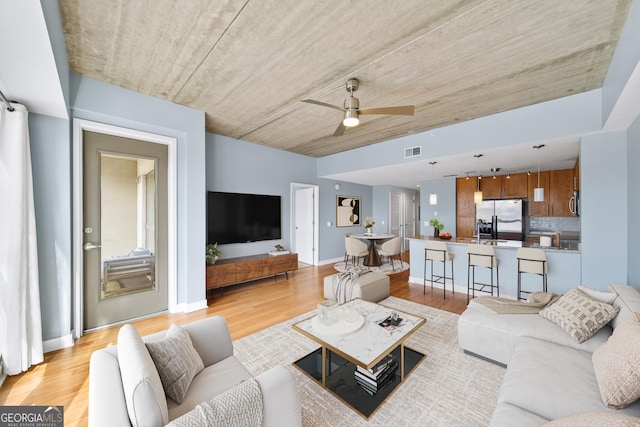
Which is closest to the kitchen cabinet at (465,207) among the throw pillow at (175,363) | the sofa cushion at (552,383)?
the sofa cushion at (552,383)

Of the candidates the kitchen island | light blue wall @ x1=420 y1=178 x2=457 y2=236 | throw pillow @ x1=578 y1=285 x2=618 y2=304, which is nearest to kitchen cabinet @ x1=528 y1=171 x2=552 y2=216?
light blue wall @ x1=420 y1=178 x2=457 y2=236

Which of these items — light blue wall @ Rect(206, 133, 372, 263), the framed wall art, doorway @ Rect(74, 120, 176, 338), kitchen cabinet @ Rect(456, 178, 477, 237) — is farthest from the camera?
the framed wall art

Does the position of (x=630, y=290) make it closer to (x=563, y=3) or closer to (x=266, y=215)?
(x=563, y=3)

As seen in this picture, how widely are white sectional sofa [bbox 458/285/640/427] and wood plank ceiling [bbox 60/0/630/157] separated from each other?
6.91ft

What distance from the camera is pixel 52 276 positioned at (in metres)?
2.46

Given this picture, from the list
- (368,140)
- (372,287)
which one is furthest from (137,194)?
(368,140)

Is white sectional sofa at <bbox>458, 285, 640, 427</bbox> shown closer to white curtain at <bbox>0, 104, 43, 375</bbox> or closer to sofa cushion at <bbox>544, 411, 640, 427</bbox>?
sofa cushion at <bbox>544, 411, 640, 427</bbox>

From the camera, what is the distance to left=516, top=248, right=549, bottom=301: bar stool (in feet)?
10.7

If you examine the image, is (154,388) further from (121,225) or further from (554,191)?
(554,191)

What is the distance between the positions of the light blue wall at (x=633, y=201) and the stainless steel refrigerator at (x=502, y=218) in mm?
2632

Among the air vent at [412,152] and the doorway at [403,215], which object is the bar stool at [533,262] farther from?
the doorway at [403,215]

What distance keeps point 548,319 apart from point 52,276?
4644 mm

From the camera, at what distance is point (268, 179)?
525cm

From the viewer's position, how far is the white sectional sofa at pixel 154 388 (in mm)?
905
